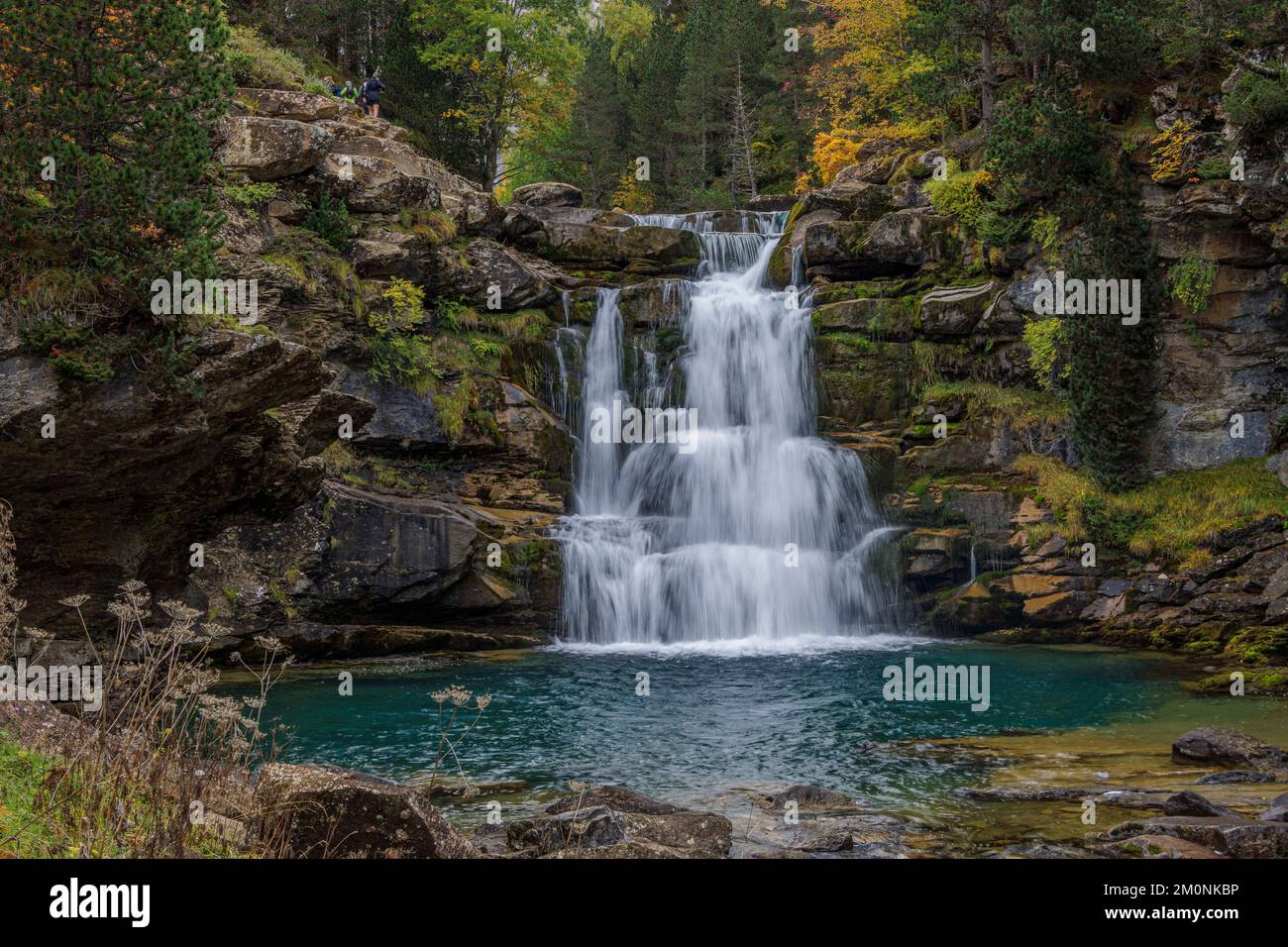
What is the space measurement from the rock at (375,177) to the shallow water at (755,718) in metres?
11.4

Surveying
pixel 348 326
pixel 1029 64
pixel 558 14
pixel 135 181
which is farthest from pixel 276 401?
pixel 558 14

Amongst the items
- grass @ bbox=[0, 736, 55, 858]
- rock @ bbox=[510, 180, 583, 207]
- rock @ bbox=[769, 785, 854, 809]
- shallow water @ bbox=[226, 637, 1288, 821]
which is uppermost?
rock @ bbox=[510, 180, 583, 207]

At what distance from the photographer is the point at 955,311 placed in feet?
83.8

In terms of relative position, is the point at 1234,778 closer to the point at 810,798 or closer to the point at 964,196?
the point at 810,798

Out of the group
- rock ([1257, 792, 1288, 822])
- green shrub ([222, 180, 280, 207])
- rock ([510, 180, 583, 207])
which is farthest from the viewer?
rock ([510, 180, 583, 207])

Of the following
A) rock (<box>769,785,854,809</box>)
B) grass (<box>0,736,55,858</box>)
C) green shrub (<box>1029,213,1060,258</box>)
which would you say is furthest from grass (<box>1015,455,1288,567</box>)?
grass (<box>0,736,55,858</box>)

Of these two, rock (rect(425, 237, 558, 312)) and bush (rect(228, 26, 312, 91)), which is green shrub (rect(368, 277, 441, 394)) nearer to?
rock (rect(425, 237, 558, 312))

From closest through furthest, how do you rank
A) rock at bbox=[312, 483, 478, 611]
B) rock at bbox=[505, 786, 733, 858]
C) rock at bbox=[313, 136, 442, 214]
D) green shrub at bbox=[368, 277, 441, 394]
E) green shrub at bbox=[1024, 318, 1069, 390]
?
rock at bbox=[505, 786, 733, 858]
rock at bbox=[312, 483, 478, 611]
green shrub at bbox=[368, 277, 441, 394]
rock at bbox=[313, 136, 442, 214]
green shrub at bbox=[1024, 318, 1069, 390]

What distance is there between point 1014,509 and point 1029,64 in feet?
45.2

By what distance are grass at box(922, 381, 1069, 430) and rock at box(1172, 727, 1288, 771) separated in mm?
12649

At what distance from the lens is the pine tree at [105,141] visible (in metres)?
12.7

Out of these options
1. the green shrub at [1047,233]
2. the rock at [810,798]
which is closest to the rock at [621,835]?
the rock at [810,798]

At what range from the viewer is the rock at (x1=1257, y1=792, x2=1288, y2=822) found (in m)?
8.62

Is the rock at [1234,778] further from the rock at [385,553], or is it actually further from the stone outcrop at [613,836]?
the rock at [385,553]
